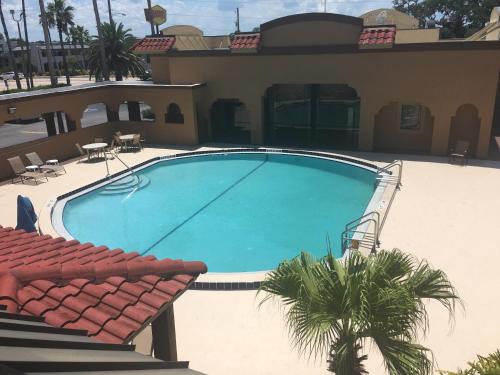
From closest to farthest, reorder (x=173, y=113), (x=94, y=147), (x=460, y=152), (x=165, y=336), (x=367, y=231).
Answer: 1. (x=165, y=336)
2. (x=367, y=231)
3. (x=460, y=152)
4. (x=94, y=147)
5. (x=173, y=113)

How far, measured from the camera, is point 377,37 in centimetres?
1917

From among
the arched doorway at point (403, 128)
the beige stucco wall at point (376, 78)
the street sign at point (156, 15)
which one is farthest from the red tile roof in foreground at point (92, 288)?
the street sign at point (156, 15)

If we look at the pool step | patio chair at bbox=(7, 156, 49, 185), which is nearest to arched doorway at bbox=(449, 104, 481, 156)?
the pool step

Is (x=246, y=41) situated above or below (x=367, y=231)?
above

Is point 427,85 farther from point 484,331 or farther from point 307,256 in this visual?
point 307,256

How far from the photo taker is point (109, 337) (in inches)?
156

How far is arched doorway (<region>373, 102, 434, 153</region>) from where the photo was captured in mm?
21156

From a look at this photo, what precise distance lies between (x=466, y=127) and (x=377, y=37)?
5.97 m

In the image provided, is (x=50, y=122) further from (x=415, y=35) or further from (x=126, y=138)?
(x=415, y=35)

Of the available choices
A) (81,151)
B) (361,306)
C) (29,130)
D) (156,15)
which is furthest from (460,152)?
(29,130)

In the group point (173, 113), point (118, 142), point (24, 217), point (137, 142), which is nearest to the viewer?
point (24, 217)

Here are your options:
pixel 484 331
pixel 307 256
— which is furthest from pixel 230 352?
pixel 484 331

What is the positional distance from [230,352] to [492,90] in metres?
16.2

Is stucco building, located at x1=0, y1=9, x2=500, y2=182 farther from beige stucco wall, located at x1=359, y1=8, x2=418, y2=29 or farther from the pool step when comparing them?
the pool step
